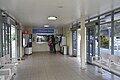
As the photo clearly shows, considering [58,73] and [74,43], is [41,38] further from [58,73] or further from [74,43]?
[58,73]

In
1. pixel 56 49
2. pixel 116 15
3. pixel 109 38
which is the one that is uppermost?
pixel 116 15

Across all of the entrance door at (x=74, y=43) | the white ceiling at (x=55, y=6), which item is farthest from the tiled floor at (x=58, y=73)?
the entrance door at (x=74, y=43)

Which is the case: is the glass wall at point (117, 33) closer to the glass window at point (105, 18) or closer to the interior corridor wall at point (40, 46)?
the glass window at point (105, 18)

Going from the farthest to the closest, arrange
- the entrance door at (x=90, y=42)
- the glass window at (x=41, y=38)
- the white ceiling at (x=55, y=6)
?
the glass window at (x=41, y=38) < the entrance door at (x=90, y=42) < the white ceiling at (x=55, y=6)

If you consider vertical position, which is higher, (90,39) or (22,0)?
(22,0)

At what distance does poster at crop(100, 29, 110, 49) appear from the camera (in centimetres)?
768

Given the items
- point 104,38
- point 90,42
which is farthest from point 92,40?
point 104,38

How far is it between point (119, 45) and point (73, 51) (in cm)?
726

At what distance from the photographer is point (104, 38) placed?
8.00 m

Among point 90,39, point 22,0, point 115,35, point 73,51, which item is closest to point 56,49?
point 73,51

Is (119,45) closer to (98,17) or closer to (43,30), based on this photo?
(98,17)

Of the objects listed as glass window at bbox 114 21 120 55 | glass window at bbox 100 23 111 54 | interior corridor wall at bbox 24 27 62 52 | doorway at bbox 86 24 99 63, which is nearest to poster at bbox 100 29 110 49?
glass window at bbox 100 23 111 54

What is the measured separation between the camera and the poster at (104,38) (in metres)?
7.68

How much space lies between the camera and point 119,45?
6609 mm
